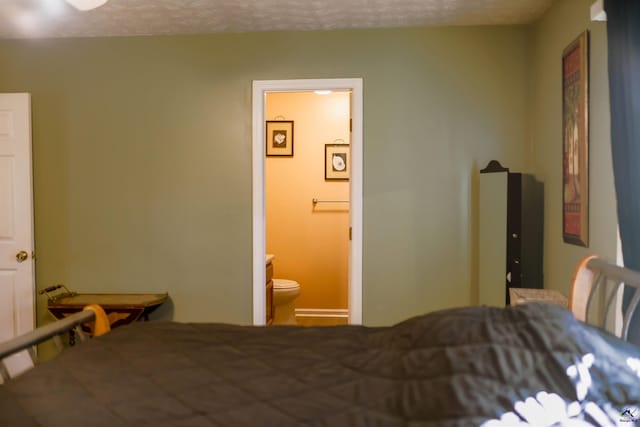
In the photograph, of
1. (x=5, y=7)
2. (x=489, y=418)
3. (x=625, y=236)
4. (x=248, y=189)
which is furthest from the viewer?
(x=248, y=189)

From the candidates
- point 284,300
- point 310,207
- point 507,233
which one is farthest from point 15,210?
point 507,233

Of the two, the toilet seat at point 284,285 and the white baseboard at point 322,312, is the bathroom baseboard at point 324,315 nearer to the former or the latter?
the white baseboard at point 322,312

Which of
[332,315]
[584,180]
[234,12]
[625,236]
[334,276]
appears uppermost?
[234,12]

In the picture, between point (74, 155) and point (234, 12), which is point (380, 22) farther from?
point (74, 155)

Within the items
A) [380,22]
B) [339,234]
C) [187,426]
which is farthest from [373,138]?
[187,426]

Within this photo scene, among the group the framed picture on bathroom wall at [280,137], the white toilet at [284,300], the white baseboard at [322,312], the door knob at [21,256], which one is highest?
the framed picture on bathroom wall at [280,137]

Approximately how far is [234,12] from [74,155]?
1.59 metres

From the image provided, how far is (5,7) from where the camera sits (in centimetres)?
270

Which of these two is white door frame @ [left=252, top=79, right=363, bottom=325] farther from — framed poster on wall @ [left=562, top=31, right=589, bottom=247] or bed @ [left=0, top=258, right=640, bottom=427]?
bed @ [left=0, top=258, right=640, bottom=427]

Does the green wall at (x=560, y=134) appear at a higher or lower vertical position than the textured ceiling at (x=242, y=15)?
lower

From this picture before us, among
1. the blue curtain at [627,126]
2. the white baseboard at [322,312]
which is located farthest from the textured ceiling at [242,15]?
the white baseboard at [322,312]

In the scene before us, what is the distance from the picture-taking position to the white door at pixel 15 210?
124 inches

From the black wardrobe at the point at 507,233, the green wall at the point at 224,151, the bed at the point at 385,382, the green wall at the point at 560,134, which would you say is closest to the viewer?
the bed at the point at 385,382

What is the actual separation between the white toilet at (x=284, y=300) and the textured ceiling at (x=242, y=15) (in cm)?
224
